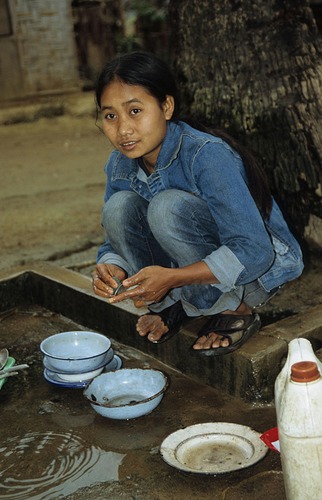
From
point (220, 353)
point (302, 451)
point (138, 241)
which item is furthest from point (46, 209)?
point (302, 451)

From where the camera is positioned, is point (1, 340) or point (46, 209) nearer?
point (1, 340)

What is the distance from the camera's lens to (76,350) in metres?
3.00

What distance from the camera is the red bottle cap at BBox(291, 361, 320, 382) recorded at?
1.78m

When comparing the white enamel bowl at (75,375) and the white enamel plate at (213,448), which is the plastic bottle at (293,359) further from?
the white enamel bowl at (75,375)

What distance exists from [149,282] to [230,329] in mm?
414

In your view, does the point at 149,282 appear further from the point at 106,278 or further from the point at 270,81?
the point at 270,81

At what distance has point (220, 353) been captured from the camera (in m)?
2.71

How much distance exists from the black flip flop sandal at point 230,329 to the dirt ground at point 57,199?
51 cm

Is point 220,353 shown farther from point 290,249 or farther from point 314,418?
point 314,418

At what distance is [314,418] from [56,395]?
1.32 metres

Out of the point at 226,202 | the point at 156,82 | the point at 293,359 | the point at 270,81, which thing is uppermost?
the point at 156,82

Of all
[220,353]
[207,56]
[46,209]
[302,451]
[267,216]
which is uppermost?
[207,56]

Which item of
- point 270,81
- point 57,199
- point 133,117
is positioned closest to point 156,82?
point 133,117

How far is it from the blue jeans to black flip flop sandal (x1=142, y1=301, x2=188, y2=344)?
3cm
